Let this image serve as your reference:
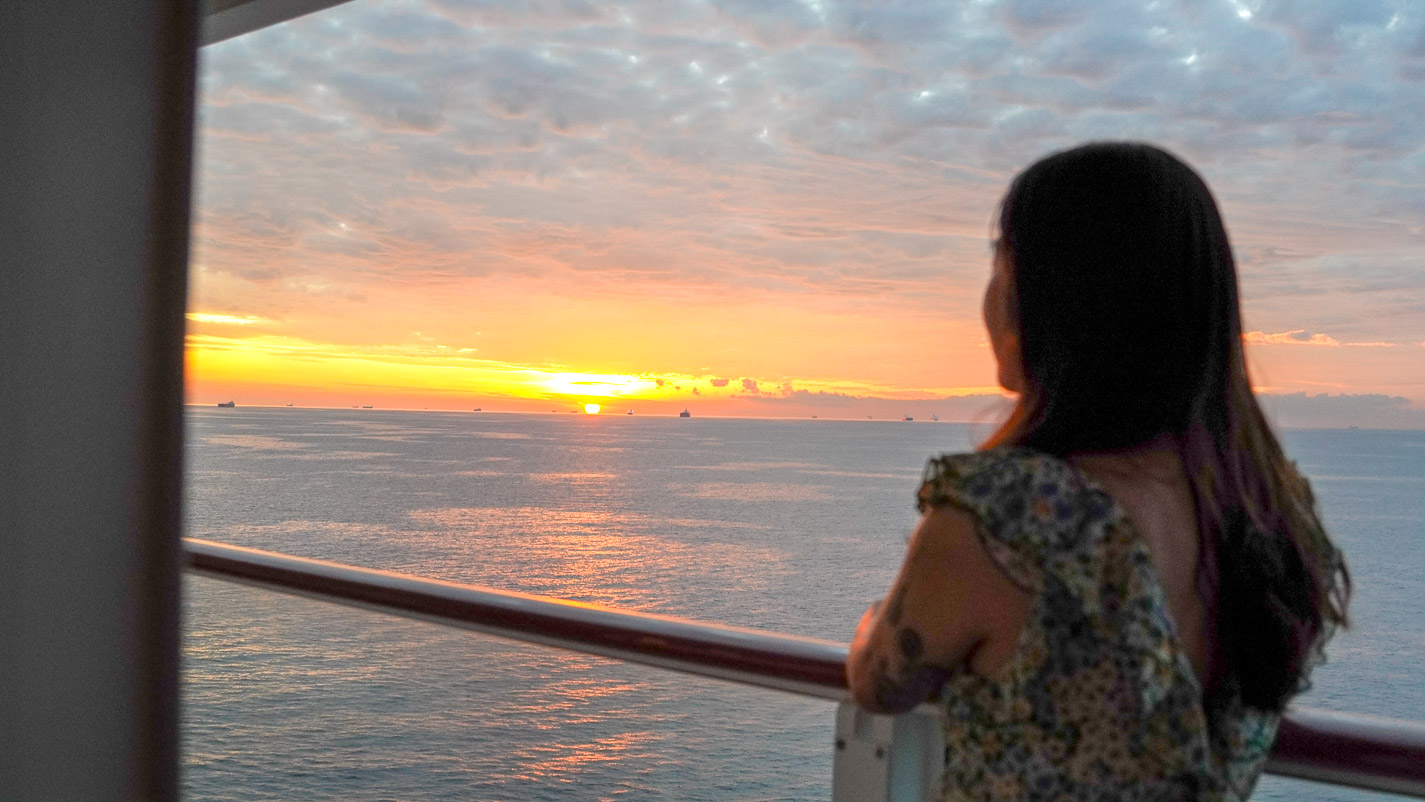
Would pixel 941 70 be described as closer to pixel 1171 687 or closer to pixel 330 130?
pixel 330 130

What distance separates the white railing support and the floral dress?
0.76ft

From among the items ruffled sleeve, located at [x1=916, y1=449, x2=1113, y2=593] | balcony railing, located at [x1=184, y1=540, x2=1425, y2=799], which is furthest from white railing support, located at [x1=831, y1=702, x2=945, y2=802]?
ruffled sleeve, located at [x1=916, y1=449, x2=1113, y2=593]

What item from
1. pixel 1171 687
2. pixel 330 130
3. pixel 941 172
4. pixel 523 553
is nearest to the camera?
pixel 1171 687

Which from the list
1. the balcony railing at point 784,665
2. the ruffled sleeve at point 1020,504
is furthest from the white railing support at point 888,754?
the ruffled sleeve at point 1020,504

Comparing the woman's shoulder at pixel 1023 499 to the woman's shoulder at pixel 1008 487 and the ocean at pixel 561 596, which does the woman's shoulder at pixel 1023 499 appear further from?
the ocean at pixel 561 596

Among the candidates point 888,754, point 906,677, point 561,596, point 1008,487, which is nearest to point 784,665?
point 888,754

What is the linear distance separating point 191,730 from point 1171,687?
1.43 meters

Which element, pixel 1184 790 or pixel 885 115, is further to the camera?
pixel 885 115

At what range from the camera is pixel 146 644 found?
148 centimetres

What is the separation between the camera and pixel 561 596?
22.9 m

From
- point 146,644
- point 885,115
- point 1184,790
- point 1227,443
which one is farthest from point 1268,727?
point 885,115

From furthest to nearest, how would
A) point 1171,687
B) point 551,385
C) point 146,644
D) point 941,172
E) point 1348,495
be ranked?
1. point 551,385
2. point 1348,495
3. point 941,172
4. point 146,644
5. point 1171,687

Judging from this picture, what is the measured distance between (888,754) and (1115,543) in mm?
360

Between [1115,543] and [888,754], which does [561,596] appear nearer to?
[888,754]
